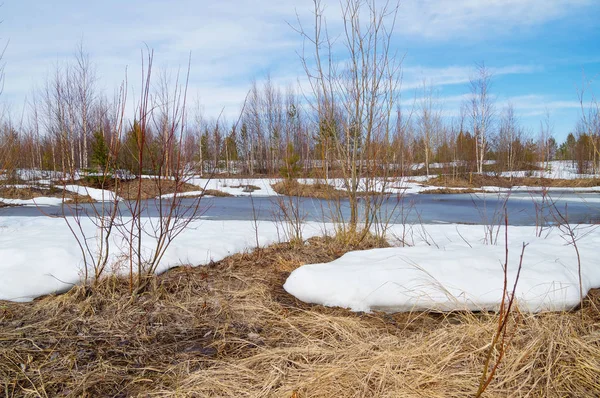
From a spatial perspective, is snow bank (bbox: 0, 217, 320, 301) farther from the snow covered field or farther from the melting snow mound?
the melting snow mound

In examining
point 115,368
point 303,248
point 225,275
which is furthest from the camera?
point 303,248

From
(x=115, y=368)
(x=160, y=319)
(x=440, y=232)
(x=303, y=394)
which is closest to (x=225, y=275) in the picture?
(x=160, y=319)

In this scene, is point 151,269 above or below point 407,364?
above

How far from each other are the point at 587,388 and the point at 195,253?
362 centimetres

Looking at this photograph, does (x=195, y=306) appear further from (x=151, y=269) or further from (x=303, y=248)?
(x=303, y=248)

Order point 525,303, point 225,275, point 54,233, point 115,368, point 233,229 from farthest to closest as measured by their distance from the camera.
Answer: point 233,229 → point 54,233 → point 225,275 → point 525,303 → point 115,368

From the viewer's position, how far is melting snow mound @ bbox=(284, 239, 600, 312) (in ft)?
9.31

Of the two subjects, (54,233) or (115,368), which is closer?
(115,368)

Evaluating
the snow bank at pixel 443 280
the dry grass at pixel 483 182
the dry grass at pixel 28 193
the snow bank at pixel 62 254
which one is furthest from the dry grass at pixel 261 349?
the dry grass at pixel 483 182

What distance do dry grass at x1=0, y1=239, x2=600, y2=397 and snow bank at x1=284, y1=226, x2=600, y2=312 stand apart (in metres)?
0.13

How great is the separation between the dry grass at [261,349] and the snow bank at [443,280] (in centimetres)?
13

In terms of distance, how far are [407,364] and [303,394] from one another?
539 mm

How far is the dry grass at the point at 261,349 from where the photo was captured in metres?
1.84

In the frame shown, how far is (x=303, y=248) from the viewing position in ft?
15.5
